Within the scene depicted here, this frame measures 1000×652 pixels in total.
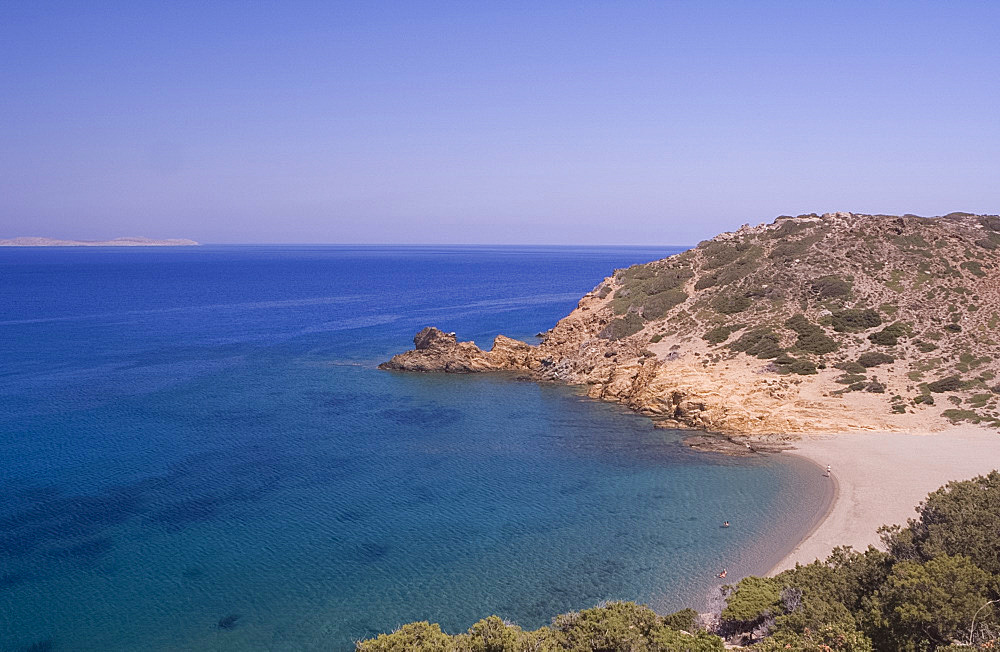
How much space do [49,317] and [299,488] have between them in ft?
296

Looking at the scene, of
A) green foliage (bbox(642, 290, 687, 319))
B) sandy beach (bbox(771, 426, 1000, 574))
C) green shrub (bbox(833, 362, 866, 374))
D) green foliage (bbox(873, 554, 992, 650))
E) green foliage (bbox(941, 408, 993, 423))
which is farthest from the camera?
green foliage (bbox(642, 290, 687, 319))

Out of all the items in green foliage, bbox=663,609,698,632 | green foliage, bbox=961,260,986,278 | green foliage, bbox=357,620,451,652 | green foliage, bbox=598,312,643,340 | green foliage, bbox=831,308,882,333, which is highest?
green foliage, bbox=961,260,986,278

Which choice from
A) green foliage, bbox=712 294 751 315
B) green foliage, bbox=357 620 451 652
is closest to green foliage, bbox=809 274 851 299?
green foliage, bbox=712 294 751 315

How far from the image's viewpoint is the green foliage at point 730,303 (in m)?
67.7

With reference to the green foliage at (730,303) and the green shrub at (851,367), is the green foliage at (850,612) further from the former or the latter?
the green foliage at (730,303)

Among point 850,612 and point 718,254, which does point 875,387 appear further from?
point 850,612

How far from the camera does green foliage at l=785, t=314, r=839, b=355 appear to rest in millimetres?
57938

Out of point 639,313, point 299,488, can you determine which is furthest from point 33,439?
point 639,313

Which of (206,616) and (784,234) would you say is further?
(784,234)

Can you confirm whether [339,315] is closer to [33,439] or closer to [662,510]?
[33,439]

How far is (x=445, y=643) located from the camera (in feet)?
59.0

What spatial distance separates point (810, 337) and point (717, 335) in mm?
8180

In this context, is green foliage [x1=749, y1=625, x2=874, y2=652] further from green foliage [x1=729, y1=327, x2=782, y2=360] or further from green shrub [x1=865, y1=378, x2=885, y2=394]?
green foliage [x1=729, y1=327, x2=782, y2=360]

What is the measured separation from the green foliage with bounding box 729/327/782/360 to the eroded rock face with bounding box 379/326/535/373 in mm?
21960
